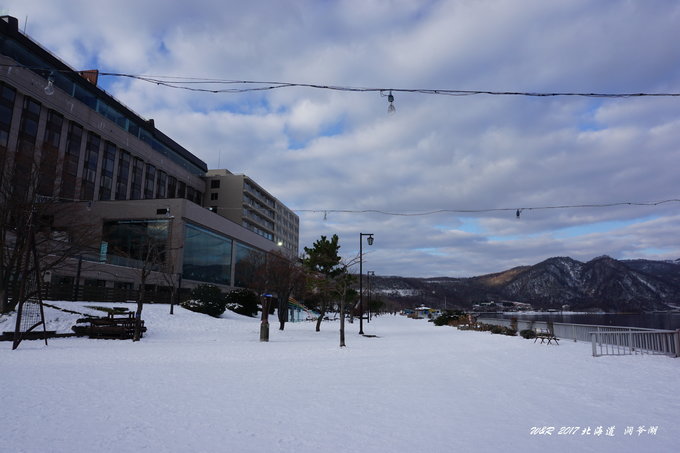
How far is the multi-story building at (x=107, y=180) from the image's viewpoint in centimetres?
4391

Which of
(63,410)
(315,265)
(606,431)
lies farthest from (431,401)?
(315,265)

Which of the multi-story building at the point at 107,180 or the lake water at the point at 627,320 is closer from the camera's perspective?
the multi-story building at the point at 107,180

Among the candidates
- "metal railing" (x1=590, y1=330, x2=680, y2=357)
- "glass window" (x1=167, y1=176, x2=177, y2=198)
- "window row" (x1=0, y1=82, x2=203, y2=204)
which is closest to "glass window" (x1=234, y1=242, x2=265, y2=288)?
"window row" (x1=0, y1=82, x2=203, y2=204)

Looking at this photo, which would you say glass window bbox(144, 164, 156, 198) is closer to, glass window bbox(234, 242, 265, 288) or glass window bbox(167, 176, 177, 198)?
glass window bbox(167, 176, 177, 198)

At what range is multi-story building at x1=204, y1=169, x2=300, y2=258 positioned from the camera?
86812 mm

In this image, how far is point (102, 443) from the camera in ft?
16.7

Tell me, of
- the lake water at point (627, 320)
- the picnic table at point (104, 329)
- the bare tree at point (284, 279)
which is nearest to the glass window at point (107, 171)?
the bare tree at point (284, 279)

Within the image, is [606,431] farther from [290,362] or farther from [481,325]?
[481,325]

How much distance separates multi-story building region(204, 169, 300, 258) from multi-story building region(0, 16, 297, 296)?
16.8 metres

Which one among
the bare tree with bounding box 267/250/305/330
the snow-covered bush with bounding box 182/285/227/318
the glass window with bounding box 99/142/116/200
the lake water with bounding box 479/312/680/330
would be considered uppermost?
the glass window with bounding box 99/142/116/200

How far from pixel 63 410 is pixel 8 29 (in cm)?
5681

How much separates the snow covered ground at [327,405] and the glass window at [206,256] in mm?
37996

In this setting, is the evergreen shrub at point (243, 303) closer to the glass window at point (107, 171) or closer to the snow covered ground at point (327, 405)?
the snow covered ground at point (327, 405)

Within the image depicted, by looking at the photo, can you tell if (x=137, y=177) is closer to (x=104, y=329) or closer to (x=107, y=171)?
(x=107, y=171)
